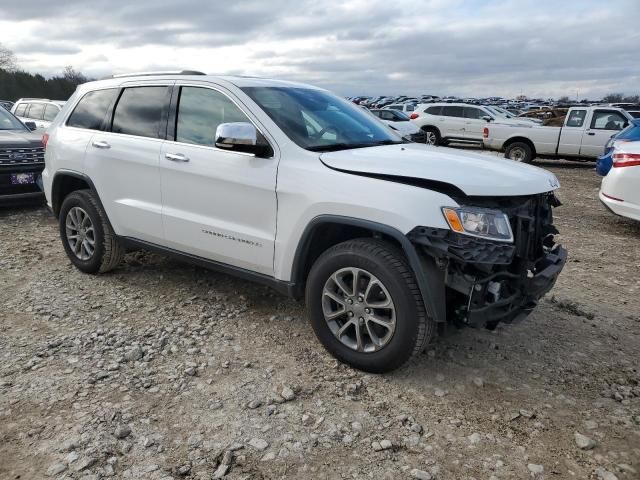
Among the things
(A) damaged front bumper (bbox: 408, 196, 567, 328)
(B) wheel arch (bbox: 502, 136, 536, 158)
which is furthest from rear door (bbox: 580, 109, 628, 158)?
(A) damaged front bumper (bbox: 408, 196, 567, 328)

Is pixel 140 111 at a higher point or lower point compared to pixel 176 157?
higher

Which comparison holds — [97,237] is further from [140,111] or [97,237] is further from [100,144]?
[140,111]

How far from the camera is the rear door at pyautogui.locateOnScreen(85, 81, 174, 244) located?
432cm

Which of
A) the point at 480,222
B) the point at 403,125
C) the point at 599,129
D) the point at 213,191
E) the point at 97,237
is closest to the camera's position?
the point at 480,222

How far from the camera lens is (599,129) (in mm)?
14406

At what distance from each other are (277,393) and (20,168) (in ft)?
20.1

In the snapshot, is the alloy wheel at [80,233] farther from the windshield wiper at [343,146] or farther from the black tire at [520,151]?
the black tire at [520,151]

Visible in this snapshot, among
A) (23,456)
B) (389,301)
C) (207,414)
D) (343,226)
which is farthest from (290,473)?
(343,226)

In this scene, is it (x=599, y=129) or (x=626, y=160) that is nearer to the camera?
(x=626, y=160)

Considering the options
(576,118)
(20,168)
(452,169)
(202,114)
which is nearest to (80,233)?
(202,114)

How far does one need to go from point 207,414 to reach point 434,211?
169 centimetres

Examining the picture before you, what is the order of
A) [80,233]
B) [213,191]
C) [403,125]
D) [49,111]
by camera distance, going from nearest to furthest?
[213,191], [80,233], [49,111], [403,125]

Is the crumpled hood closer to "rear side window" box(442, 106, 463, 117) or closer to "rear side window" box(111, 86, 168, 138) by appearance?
"rear side window" box(111, 86, 168, 138)

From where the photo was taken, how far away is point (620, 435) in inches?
112
